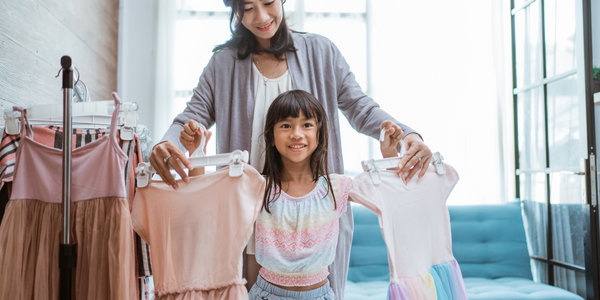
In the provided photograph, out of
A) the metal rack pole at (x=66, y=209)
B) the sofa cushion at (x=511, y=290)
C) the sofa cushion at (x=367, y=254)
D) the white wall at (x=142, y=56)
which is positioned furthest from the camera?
the white wall at (x=142, y=56)

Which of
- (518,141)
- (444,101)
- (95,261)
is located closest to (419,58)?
(444,101)

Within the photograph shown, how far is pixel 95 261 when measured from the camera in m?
0.95

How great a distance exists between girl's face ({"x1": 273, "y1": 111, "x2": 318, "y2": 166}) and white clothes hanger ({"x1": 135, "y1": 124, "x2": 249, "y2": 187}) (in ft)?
0.41

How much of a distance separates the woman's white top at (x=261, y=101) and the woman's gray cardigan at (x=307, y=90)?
0.02m

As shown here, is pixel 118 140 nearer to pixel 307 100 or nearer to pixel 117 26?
pixel 307 100

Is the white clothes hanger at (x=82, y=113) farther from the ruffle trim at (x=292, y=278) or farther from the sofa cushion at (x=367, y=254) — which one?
the sofa cushion at (x=367, y=254)

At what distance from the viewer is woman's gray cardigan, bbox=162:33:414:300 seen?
1.10 metres

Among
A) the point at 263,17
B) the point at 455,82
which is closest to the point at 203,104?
the point at 263,17

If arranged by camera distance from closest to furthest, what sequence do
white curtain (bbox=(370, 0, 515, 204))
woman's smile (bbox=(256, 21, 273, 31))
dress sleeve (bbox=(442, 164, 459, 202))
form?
→ woman's smile (bbox=(256, 21, 273, 31)), dress sleeve (bbox=(442, 164, 459, 202)), white curtain (bbox=(370, 0, 515, 204))

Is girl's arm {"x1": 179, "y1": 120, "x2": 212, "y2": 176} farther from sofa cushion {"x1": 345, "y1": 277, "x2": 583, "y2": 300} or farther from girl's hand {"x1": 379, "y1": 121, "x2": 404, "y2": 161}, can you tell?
sofa cushion {"x1": 345, "y1": 277, "x2": 583, "y2": 300}

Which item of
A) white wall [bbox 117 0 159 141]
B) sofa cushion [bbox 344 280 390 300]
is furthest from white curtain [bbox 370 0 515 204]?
white wall [bbox 117 0 159 141]

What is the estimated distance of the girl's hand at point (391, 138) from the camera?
103 centimetres

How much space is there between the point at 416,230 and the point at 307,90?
0.54 metres

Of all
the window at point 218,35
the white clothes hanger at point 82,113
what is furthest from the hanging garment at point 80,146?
the window at point 218,35
